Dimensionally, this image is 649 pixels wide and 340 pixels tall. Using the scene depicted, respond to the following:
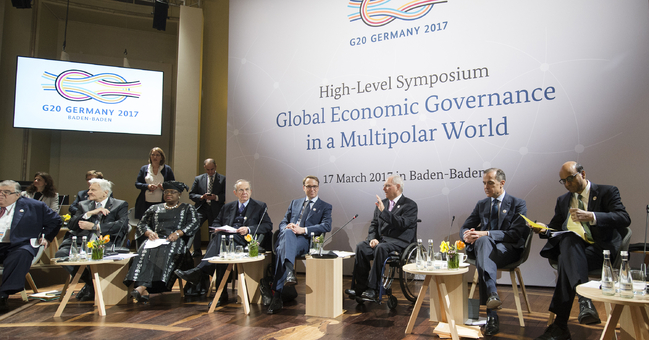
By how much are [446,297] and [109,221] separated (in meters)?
3.32

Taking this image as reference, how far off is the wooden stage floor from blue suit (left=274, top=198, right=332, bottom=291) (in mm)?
383

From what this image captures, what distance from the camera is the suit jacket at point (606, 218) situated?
9.55 feet

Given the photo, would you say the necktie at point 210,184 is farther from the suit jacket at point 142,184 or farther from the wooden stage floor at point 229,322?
the wooden stage floor at point 229,322

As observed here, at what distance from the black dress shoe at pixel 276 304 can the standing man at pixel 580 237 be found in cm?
196

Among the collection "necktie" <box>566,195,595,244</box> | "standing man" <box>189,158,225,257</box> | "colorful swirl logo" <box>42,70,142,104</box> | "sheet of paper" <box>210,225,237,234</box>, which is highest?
"colorful swirl logo" <box>42,70,142,104</box>

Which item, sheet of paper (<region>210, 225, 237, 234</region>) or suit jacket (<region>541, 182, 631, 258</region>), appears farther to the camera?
sheet of paper (<region>210, 225, 237, 234</region>)

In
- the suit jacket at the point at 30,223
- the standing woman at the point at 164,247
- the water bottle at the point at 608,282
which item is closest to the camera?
the water bottle at the point at 608,282

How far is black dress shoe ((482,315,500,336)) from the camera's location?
9.57ft

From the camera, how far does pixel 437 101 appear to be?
16.0 feet

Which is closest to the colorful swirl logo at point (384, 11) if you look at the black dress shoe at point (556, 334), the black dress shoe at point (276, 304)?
the black dress shoe at point (276, 304)

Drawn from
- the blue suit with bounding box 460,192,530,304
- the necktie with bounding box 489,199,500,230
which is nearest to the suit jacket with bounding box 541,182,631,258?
the blue suit with bounding box 460,192,530,304

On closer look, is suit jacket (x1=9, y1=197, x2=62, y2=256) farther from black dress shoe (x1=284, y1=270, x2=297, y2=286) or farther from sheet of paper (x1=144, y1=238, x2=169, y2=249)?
black dress shoe (x1=284, y1=270, x2=297, y2=286)

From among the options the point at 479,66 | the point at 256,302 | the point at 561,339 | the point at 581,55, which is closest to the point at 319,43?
the point at 479,66

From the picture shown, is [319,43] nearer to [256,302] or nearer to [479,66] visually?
[479,66]
